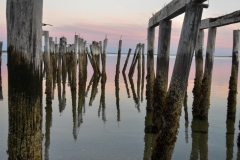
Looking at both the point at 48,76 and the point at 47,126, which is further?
the point at 48,76


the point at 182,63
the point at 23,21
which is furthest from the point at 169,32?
the point at 23,21

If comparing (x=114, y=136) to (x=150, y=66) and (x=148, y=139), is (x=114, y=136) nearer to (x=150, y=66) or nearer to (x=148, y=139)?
(x=148, y=139)

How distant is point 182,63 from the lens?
168 inches

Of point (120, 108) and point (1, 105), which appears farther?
point (120, 108)

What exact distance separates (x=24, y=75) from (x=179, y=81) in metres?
2.17

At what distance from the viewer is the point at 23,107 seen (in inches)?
122

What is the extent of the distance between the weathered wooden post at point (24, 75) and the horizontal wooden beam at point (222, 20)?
16.1 feet

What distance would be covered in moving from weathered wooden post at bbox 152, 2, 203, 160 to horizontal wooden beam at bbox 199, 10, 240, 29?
105 inches

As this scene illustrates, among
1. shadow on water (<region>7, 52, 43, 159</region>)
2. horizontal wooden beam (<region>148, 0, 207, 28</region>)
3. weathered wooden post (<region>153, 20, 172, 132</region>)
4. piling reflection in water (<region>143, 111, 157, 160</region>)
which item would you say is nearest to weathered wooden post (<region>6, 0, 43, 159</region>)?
shadow on water (<region>7, 52, 43, 159</region>)

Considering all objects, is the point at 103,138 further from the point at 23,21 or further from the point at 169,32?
the point at 23,21

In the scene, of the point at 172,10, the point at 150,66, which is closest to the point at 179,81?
the point at 172,10

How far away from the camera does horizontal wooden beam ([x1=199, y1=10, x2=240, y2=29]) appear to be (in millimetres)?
6629

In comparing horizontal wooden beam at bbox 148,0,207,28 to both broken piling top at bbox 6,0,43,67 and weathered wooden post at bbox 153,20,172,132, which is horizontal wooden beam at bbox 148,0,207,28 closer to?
weathered wooden post at bbox 153,20,172,132

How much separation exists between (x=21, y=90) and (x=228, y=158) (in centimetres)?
406
